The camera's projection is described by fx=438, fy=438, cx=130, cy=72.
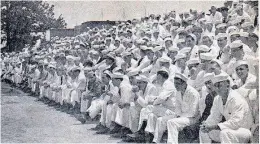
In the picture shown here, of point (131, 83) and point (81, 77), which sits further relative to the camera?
point (81, 77)

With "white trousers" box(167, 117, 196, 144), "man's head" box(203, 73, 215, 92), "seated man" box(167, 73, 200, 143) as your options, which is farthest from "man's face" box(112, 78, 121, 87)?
"man's head" box(203, 73, 215, 92)

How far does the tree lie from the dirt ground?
584 inches

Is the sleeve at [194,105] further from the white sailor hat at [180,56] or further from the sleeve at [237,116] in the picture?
the white sailor hat at [180,56]

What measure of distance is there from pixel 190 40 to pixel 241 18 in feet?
4.71

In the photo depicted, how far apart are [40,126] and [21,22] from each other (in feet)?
62.4

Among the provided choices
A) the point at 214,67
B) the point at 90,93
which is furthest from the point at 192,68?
the point at 90,93

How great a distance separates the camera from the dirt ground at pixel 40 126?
7.74 metres

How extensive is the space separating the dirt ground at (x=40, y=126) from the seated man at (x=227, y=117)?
2409mm

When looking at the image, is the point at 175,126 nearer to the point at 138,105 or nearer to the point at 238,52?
the point at 138,105

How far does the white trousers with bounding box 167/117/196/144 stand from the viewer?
6074 mm

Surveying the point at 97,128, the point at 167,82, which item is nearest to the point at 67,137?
the point at 97,128

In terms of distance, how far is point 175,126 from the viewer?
6.09 metres

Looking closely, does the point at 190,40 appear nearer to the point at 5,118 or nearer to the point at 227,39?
the point at 227,39

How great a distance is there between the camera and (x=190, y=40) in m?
8.88
